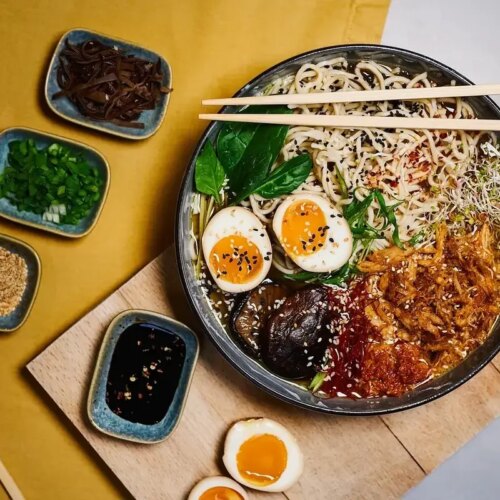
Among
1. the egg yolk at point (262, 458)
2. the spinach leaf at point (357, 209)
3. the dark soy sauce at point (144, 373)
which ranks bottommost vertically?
the egg yolk at point (262, 458)

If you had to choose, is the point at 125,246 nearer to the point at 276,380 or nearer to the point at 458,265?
the point at 276,380

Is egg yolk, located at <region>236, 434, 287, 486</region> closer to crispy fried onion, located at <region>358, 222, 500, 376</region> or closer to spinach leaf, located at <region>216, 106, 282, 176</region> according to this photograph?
crispy fried onion, located at <region>358, 222, 500, 376</region>

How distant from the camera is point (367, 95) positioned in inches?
120

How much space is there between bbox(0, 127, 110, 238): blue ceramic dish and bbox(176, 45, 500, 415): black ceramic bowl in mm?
593

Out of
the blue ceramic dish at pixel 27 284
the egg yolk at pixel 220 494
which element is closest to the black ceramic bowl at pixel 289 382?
the egg yolk at pixel 220 494

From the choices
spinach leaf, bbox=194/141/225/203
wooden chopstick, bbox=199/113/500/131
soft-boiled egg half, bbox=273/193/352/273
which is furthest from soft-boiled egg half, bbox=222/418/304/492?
wooden chopstick, bbox=199/113/500/131

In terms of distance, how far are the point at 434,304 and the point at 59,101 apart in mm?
2140

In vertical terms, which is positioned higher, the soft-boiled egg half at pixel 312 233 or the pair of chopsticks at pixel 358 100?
the pair of chopsticks at pixel 358 100

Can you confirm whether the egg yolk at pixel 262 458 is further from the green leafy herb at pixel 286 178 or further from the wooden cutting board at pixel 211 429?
the green leafy herb at pixel 286 178

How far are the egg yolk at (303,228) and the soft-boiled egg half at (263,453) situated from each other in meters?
0.86

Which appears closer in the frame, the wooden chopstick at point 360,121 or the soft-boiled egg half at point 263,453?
the wooden chopstick at point 360,121

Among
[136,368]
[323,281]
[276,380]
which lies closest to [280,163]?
[323,281]

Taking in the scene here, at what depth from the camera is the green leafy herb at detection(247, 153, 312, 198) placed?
123 inches

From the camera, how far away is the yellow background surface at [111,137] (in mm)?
3555
